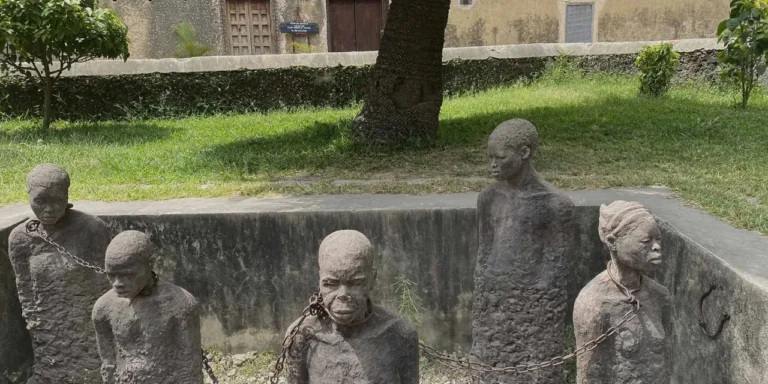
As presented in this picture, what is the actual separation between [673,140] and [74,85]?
9.31 metres

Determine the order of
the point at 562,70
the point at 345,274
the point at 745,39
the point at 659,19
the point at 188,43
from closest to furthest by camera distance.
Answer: the point at 345,274, the point at 745,39, the point at 562,70, the point at 659,19, the point at 188,43

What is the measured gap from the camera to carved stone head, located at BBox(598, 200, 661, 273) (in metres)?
3.12

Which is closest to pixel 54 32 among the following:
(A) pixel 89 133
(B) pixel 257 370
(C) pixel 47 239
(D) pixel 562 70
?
(A) pixel 89 133

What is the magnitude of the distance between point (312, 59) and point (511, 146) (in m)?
8.60

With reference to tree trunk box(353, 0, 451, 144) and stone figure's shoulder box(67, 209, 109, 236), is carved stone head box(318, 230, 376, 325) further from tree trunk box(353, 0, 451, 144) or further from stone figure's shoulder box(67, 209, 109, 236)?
tree trunk box(353, 0, 451, 144)

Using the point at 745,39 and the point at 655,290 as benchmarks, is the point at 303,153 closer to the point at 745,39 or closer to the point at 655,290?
the point at 655,290

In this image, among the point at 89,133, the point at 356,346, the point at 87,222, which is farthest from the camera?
the point at 89,133

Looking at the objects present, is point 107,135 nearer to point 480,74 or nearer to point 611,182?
point 480,74

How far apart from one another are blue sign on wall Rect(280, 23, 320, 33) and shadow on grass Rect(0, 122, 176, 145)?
6553 millimetres

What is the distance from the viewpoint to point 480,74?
12.1m

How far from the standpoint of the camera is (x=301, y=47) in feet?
53.0

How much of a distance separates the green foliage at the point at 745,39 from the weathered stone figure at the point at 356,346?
8460mm

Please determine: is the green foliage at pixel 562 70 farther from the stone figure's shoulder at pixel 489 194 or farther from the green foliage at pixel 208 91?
the stone figure's shoulder at pixel 489 194

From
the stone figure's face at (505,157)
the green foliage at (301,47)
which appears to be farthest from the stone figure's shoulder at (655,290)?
the green foliage at (301,47)
